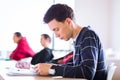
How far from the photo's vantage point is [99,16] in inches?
185

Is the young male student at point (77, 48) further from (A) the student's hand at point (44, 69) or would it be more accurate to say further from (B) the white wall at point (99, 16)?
(B) the white wall at point (99, 16)

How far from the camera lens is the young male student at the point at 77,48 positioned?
1362mm

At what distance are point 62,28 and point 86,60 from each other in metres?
0.28

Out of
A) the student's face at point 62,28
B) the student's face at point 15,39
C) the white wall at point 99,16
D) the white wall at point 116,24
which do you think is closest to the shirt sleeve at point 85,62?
the student's face at point 62,28

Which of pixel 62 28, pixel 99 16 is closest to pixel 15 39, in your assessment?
pixel 99 16

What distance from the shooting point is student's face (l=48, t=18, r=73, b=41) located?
1.52 m

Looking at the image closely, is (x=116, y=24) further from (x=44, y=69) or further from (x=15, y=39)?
(x=44, y=69)

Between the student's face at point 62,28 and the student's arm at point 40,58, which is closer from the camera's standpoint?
the student's face at point 62,28

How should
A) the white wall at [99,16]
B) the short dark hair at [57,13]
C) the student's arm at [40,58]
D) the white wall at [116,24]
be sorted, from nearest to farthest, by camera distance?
the short dark hair at [57,13]
the student's arm at [40,58]
the white wall at [116,24]
the white wall at [99,16]

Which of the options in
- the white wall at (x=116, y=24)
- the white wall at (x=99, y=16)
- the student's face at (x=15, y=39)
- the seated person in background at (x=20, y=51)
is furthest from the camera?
the white wall at (x=99, y=16)

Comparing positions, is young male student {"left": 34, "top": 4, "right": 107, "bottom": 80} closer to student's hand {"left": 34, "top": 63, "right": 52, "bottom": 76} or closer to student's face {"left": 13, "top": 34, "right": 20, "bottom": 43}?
student's hand {"left": 34, "top": 63, "right": 52, "bottom": 76}

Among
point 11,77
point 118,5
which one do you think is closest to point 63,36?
point 11,77

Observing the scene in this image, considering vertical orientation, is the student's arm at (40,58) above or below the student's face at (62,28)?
below

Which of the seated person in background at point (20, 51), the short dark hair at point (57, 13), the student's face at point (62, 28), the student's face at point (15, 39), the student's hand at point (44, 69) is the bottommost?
the seated person in background at point (20, 51)
